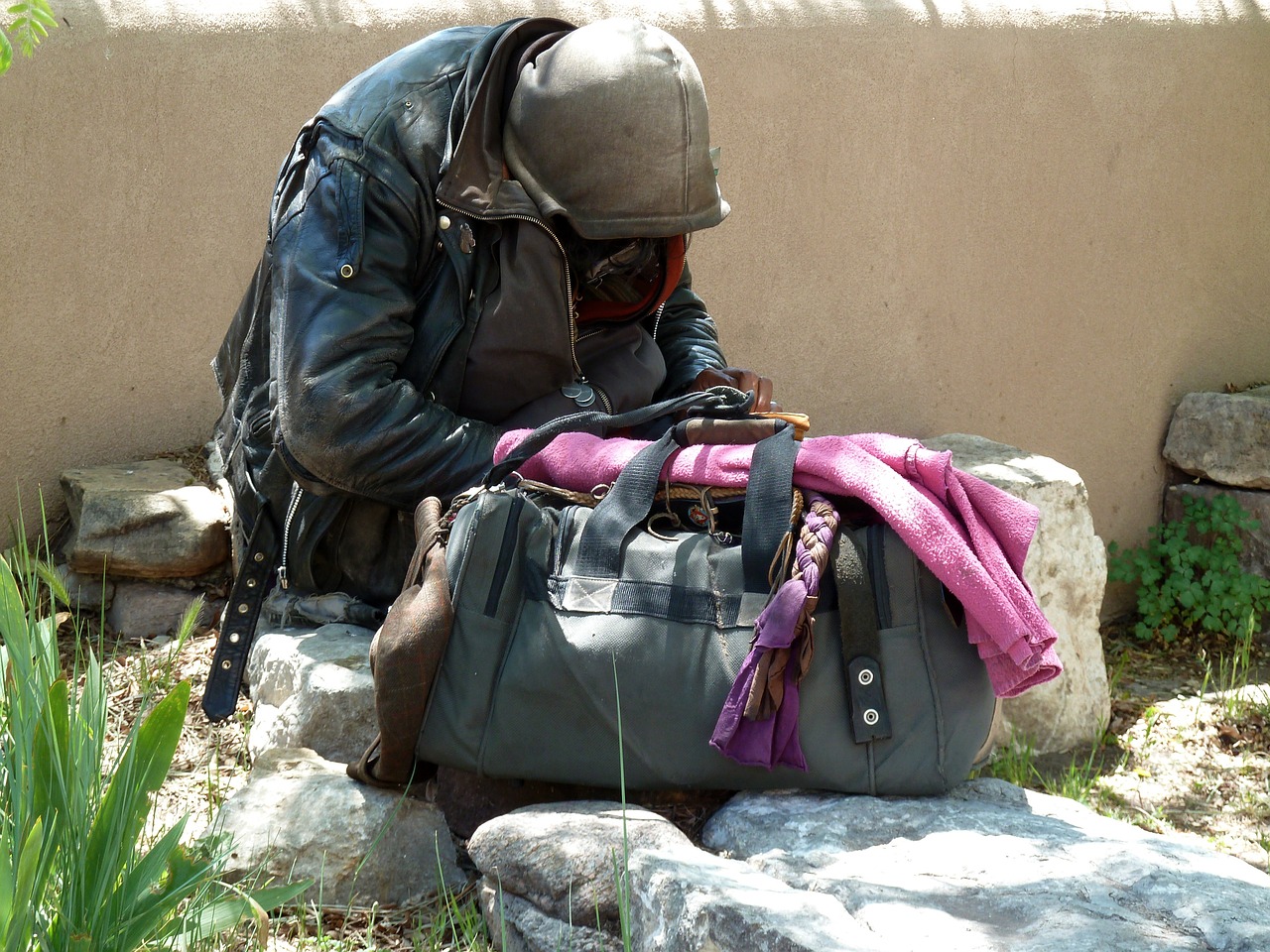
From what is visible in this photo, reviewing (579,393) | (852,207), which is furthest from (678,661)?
→ (852,207)

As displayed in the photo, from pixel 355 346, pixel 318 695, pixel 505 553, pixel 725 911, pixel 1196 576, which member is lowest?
pixel 1196 576

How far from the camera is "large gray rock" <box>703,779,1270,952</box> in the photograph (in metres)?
1.42

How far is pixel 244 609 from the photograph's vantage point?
8.23 feet

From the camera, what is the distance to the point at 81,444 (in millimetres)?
3381

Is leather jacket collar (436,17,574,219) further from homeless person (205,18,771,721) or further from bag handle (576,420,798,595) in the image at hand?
bag handle (576,420,798,595)

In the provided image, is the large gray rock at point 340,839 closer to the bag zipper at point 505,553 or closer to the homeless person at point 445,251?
the bag zipper at point 505,553

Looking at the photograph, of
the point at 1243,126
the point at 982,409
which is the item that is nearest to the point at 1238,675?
the point at 982,409

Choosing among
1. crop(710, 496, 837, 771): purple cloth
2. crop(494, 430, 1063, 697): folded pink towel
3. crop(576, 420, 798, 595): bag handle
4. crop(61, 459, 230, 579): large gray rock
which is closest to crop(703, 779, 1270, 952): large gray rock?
crop(710, 496, 837, 771): purple cloth

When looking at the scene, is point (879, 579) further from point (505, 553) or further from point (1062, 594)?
point (1062, 594)

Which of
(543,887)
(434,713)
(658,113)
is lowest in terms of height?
(543,887)

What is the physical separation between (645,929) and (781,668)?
422 millimetres

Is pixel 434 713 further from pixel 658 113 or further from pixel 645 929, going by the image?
pixel 658 113

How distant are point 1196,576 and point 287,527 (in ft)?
12.1

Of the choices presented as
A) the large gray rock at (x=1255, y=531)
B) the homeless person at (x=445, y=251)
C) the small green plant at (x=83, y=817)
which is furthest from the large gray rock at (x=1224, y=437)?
the small green plant at (x=83, y=817)
